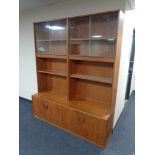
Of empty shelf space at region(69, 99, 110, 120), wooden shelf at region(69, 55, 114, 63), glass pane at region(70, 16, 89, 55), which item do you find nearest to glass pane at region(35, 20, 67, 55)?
glass pane at region(70, 16, 89, 55)

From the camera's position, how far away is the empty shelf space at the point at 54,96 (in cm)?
284

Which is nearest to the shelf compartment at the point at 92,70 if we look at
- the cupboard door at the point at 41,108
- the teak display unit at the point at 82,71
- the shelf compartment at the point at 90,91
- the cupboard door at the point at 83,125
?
the teak display unit at the point at 82,71

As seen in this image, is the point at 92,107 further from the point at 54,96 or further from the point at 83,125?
the point at 54,96

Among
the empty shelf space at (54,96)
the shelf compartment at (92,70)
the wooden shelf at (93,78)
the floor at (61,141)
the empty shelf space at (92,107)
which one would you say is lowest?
the floor at (61,141)

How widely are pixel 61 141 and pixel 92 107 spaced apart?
2.69ft

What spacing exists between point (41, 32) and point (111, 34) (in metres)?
1.67

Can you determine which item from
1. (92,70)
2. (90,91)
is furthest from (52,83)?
(92,70)

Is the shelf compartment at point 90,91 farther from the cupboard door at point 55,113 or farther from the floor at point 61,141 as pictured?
the floor at point 61,141

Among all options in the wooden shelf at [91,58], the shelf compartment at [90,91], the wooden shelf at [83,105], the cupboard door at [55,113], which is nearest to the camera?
the wooden shelf at [91,58]

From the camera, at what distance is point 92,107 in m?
2.51

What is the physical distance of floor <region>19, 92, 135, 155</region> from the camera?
2.24 metres

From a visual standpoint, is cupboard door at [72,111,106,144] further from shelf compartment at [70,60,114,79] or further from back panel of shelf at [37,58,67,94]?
back panel of shelf at [37,58,67,94]
